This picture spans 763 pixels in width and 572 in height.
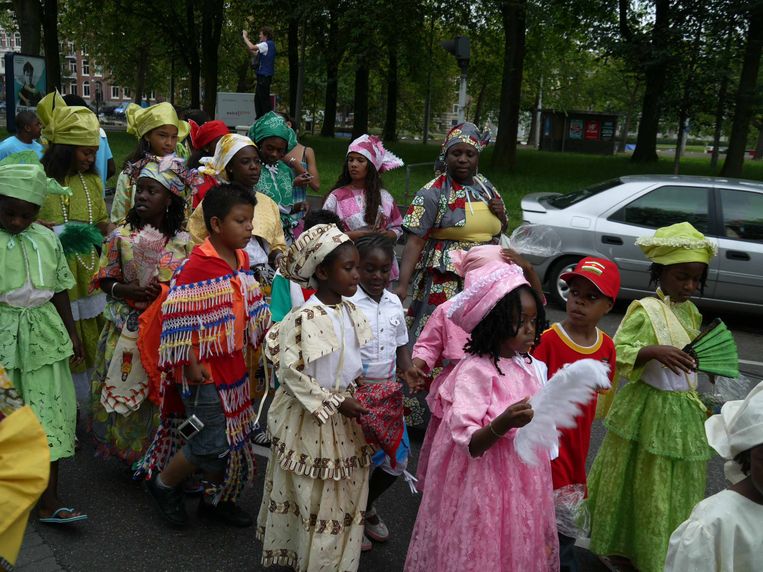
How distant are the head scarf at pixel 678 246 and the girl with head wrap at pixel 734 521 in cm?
162

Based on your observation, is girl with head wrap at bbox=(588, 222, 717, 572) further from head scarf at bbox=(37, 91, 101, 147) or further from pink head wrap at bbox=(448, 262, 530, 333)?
head scarf at bbox=(37, 91, 101, 147)

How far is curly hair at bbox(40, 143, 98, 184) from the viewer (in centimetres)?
482

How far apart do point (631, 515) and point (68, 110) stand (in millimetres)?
4124

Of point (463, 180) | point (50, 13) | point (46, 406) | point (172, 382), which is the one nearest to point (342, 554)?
point (172, 382)

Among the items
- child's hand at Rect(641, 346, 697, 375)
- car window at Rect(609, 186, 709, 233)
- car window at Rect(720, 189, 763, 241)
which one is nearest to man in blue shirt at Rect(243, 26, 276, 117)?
car window at Rect(609, 186, 709, 233)

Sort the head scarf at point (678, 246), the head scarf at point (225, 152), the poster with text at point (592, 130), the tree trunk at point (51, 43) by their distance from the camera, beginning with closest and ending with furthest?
the head scarf at point (678, 246) → the head scarf at point (225, 152) → the tree trunk at point (51, 43) → the poster with text at point (592, 130)

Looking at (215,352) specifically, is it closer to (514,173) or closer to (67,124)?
(67,124)

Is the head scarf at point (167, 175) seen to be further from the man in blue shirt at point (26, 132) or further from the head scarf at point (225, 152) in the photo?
the man in blue shirt at point (26, 132)

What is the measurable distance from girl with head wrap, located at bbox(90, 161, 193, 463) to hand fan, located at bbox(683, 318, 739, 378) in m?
2.77

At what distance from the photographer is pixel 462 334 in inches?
150

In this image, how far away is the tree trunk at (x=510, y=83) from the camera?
19.9 metres

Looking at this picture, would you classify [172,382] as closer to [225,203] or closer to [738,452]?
[225,203]

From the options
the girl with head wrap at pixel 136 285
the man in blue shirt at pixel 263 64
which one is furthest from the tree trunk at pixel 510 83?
the girl with head wrap at pixel 136 285

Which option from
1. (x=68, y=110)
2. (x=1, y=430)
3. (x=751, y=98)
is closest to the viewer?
(x=1, y=430)
